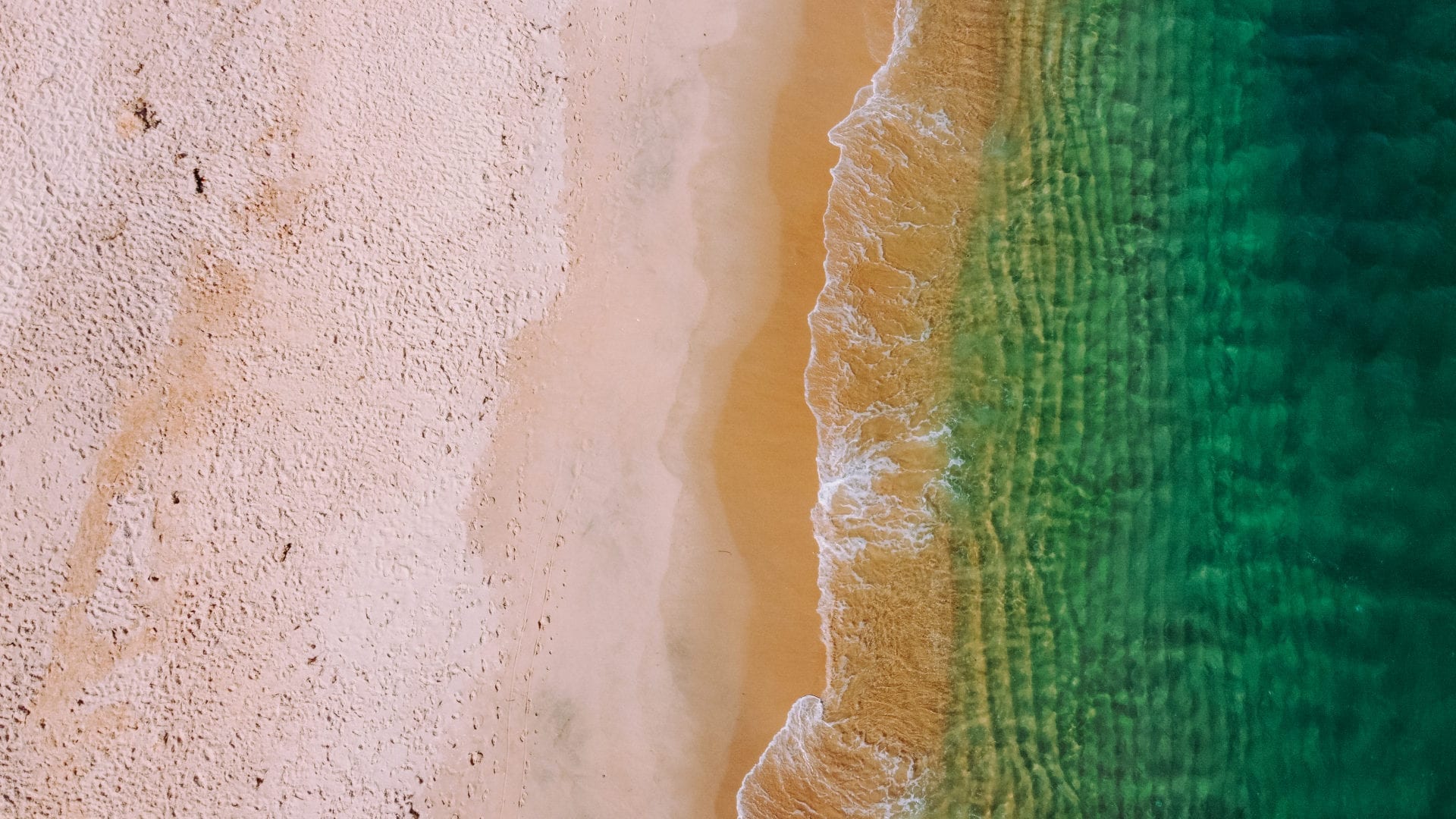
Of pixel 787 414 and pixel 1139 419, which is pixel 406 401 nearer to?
pixel 787 414

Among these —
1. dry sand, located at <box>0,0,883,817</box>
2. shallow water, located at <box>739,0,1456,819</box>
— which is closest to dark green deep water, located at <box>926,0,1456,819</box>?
shallow water, located at <box>739,0,1456,819</box>

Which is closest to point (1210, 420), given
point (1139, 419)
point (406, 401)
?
point (1139, 419)

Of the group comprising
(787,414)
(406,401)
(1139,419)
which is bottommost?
(406,401)

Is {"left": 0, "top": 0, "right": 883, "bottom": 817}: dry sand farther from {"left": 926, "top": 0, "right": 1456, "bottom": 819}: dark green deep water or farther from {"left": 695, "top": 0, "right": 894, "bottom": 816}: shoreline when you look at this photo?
{"left": 926, "top": 0, "right": 1456, "bottom": 819}: dark green deep water

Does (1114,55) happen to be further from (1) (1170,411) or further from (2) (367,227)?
(2) (367,227)

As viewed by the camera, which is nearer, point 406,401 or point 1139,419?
point 406,401

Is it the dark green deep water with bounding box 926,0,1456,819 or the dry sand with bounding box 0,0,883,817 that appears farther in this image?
the dark green deep water with bounding box 926,0,1456,819
